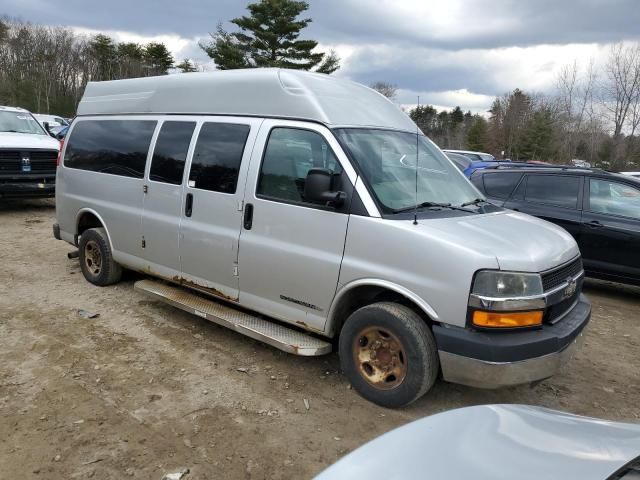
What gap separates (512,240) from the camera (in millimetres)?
3457

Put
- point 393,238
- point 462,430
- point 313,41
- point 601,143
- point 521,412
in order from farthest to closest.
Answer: point 313,41
point 601,143
point 393,238
point 521,412
point 462,430

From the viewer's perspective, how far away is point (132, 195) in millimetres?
5434

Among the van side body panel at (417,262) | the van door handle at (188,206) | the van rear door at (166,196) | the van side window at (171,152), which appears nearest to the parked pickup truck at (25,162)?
the van rear door at (166,196)

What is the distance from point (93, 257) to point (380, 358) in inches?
163

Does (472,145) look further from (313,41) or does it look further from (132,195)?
(132,195)

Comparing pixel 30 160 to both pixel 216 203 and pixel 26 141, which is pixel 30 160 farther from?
pixel 216 203

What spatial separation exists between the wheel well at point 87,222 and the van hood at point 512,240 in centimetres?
437

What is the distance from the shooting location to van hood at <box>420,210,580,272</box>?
3.26m

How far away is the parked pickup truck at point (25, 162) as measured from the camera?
33.3 feet

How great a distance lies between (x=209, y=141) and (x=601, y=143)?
34.3m

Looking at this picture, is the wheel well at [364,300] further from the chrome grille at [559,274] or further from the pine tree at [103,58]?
the pine tree at [103,58]

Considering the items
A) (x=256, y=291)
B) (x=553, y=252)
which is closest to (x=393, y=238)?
(x=553, y=252)

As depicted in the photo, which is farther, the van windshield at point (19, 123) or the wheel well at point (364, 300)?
the van windshield at point (19, 123)

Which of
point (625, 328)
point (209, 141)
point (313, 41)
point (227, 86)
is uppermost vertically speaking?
point (313, 41)
